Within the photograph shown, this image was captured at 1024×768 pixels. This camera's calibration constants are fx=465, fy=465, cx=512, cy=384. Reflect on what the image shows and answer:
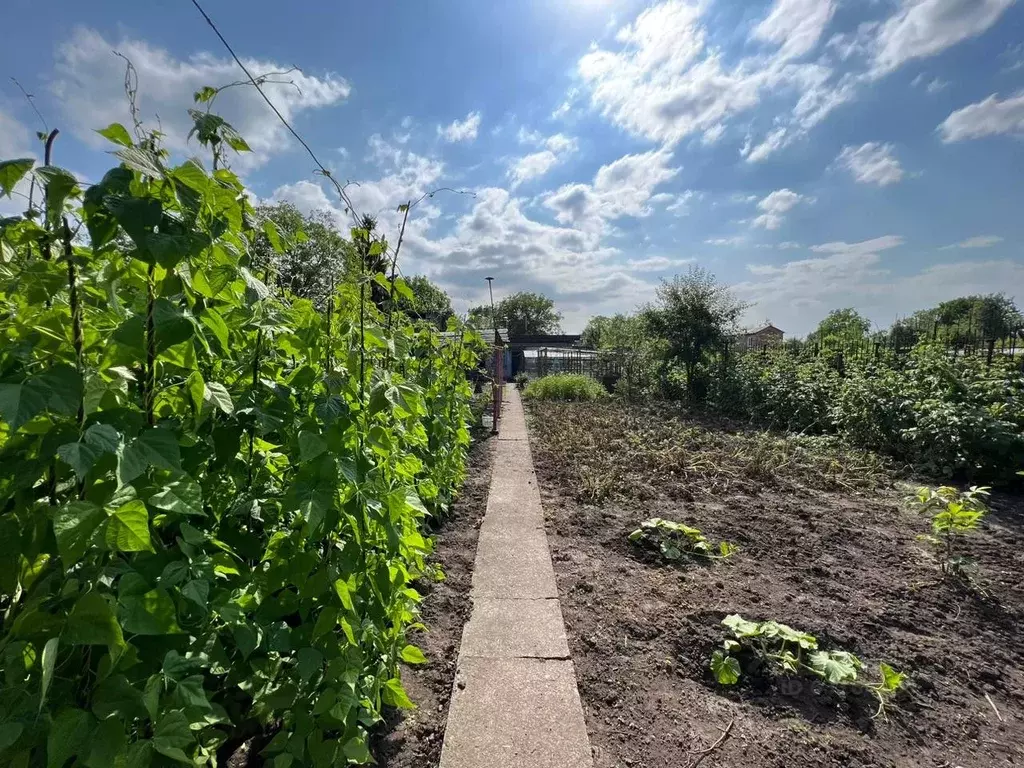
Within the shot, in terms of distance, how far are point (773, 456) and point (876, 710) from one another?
175 inches

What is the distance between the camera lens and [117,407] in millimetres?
862

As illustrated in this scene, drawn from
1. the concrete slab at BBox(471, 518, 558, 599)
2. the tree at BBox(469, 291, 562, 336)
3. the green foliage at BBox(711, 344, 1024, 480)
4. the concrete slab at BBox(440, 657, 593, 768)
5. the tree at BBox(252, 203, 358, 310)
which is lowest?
the concrete slab at BBox(440, 657, 593, 768)

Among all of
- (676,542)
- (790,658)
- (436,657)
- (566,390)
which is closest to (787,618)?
(790,658)

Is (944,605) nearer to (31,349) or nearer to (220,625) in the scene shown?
(220,625)

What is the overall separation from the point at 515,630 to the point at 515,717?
0.58m

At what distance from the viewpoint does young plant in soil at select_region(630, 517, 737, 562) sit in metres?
3.31

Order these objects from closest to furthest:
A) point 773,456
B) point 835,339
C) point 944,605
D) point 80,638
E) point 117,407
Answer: point 80,638 → point 117,407 → point 944,605 → point 773,456 → point 835,339

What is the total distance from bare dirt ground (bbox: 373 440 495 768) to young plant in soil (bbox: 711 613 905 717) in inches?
48.7

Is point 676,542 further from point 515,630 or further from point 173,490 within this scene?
point 173,490

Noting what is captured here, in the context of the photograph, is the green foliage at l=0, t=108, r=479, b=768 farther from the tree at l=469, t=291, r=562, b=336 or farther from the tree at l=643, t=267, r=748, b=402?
the tree at l=469, t=291, r=562, b=336

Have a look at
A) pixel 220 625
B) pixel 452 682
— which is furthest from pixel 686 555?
pixel 220 625

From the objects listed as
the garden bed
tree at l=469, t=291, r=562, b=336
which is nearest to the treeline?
the garden bed

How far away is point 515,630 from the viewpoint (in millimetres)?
2395

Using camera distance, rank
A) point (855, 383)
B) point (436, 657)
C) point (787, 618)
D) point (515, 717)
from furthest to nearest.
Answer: point (855, 383), point (787, 618), point (436, 657), point (515, 717)
